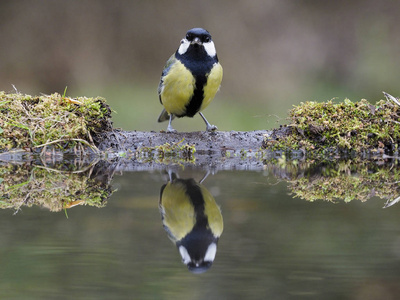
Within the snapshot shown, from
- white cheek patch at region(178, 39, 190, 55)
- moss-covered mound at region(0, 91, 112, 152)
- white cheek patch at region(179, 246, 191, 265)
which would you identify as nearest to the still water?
white cheek patch at region(179, 246, 191, 265)

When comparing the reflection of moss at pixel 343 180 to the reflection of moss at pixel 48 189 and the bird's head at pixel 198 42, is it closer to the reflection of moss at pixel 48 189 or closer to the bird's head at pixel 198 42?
the reflection of moss at pixel 48 189

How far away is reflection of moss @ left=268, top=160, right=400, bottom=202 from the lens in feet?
10.4

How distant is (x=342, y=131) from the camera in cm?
501

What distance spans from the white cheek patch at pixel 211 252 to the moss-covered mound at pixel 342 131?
9.83 feet

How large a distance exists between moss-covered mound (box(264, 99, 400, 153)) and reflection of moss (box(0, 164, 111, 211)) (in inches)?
75.7

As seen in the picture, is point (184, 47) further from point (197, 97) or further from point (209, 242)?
point (209, 242)

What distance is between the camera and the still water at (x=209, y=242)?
1623 mm

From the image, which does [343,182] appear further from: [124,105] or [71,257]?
[124,105]

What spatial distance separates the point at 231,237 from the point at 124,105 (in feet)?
27.1


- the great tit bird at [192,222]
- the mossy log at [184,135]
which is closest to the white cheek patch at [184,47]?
the mossy log at [184,135]

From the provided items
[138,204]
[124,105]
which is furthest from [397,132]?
[124,105]

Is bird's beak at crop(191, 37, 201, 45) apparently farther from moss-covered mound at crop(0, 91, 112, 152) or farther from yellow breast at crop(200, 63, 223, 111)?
moss-covered mound at crop(0, 91, 112, 152)

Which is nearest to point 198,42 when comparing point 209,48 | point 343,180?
point 209,48

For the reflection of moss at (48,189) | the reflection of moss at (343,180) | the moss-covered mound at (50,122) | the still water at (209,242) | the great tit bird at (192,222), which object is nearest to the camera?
the still water at (209,242)
